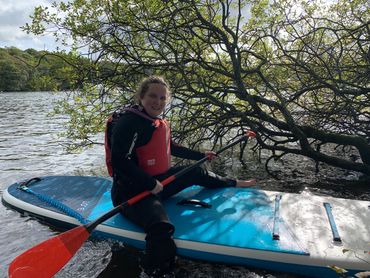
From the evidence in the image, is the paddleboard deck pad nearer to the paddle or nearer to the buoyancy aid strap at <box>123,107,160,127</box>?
the paddle

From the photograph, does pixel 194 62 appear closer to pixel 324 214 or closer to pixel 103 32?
pixel 103 32

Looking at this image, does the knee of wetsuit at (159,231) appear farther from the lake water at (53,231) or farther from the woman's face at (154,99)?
the woman's face at (154,99)

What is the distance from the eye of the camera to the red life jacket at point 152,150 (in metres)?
3.43

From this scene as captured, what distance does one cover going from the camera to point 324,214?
3385 mm

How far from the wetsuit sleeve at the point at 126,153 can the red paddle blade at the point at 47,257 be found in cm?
60

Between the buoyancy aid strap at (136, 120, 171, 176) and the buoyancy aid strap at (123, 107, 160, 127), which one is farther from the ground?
the buoyancy aid strap at (123, 107, 160, 127)

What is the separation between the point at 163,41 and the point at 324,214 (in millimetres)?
3176

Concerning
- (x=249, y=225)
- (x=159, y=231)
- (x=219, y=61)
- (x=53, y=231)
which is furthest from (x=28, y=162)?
(x=249, y=225)

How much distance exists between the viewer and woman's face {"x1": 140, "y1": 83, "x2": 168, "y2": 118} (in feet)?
11.2

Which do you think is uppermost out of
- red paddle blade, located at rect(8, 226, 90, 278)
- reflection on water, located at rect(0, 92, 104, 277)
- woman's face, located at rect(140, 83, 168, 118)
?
woman's face, located at rect(140, 83, 168, 118)

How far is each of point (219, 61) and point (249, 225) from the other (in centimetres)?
299

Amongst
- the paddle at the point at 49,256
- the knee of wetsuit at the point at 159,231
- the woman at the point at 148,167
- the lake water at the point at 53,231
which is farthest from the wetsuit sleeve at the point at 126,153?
the lake water at the point at 53,231

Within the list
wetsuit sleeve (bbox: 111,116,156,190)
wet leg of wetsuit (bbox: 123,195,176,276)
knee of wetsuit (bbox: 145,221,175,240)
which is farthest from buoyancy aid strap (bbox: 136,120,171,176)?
knee of wetsuit (bbox: 145,221,175,240)

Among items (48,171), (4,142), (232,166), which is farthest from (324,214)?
(4,142)
